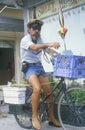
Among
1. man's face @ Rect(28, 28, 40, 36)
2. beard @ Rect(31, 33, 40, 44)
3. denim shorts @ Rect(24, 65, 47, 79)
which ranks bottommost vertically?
denim shorts @ Rect(24, 65, 47, 79)

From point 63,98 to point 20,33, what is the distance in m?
10.1

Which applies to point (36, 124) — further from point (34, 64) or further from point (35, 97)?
point (34, 64)

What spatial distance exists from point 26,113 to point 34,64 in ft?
2.83

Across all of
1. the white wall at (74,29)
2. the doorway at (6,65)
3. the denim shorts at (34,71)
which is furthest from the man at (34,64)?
the doorway at (6,65)

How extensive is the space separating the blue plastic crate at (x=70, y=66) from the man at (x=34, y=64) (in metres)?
0.35

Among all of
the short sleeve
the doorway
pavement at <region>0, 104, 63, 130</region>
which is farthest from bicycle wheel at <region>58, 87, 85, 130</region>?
the doorway

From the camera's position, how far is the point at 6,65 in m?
16.8

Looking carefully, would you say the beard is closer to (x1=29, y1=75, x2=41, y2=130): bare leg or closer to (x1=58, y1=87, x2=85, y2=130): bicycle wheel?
(x1=29, y1=75, x2=41, y2=130): bare leg

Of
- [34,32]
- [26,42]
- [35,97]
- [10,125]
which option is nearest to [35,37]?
[34,32]

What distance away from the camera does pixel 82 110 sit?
229 inches

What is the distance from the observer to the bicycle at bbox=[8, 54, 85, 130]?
19.2 feet

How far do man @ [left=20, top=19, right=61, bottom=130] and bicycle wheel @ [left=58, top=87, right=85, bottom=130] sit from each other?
15.2 inches

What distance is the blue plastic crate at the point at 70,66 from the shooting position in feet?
18.3

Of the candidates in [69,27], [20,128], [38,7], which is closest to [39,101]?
[20,128]
